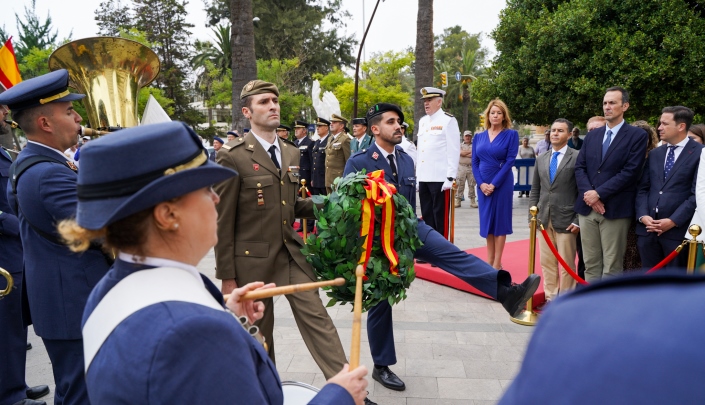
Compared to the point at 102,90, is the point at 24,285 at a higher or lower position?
lower

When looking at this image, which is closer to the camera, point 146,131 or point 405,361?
point 146,131

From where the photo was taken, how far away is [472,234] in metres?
10.6

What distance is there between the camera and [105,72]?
4551 millimetres

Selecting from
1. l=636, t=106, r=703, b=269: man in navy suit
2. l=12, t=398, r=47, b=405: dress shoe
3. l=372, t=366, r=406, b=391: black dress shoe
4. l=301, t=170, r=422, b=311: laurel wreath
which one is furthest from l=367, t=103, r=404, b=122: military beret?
l=12, t=398, r=47, b=405: dress shoe

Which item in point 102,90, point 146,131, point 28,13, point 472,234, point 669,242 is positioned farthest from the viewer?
point 28,13

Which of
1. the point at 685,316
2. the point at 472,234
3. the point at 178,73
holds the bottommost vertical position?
the point at 472,234

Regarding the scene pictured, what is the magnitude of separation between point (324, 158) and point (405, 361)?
849cm

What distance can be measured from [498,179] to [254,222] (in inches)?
159

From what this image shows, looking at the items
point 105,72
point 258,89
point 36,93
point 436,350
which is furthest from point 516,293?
point 105,72

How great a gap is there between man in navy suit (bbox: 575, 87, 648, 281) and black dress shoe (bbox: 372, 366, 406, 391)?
289 centimetres

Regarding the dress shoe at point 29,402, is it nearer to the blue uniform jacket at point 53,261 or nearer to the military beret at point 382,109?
the blue uniform jacket at point 53,261

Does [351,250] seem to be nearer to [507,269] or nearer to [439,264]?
[439,264]

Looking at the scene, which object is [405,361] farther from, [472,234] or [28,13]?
[28,13]

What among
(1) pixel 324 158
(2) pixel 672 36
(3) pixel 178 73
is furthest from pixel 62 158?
(3) pixel 178 73
